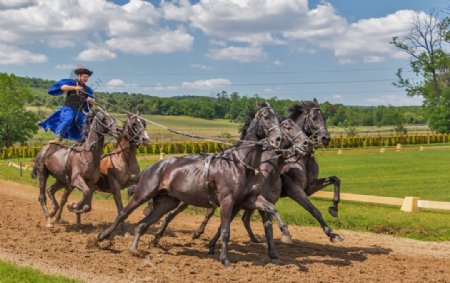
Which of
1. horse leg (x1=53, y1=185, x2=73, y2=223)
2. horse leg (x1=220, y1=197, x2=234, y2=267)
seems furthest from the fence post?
horse leg (x1=53, y1=185, x2=73, y2=223)

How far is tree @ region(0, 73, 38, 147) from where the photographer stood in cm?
7288

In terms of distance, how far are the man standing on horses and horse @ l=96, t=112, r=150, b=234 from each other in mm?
1055

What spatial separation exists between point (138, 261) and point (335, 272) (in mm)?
3267

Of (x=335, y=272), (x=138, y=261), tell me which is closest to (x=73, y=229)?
(x=138, y=261)

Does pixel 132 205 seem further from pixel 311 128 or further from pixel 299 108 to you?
pixel 299 108

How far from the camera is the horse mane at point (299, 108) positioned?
11.7 meters

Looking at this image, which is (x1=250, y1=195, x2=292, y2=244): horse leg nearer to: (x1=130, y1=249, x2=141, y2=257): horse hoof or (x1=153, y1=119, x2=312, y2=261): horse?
(x1=153, y1=119, x2=312, y2=261): horse

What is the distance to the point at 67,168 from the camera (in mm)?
13258

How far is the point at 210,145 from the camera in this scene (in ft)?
179

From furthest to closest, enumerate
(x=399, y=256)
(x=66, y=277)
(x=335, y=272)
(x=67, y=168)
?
(x=67, y=168), (x=399, y=256), (x=335, y=272), (x=66, y=277)

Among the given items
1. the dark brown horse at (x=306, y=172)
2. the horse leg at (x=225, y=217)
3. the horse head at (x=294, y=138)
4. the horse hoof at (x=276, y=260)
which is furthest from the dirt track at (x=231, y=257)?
the horse head at (x=294, y=138)

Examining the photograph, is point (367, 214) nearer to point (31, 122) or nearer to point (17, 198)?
point (17, 198)

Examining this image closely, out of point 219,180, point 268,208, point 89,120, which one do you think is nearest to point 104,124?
point 89,120

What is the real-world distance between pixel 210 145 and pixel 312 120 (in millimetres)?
43189
